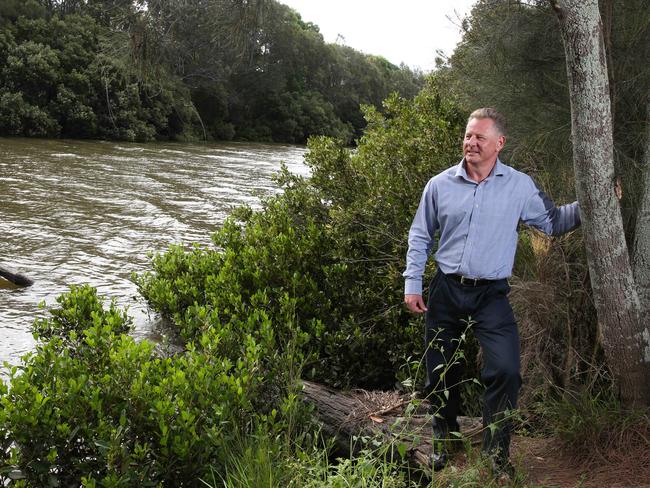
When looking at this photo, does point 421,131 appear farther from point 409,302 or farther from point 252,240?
point 409,302

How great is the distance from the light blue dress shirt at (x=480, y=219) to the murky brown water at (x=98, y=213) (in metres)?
4.74

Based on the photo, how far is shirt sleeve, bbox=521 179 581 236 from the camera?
13.5ft

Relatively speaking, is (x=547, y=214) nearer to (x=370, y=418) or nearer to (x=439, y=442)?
(x=439, y=442)

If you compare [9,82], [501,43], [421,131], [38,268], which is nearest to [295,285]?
[421,131]

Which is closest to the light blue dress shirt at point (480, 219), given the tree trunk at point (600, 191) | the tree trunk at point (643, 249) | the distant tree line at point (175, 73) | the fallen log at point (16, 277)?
the tree trunk at point (600, 191)

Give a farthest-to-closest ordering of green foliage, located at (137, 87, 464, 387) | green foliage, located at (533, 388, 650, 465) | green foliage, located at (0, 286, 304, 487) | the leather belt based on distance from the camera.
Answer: green foliage, located at (137, 87, 464, 387) < green foliage, located at (533, 388, 650, 465) < the leather belt < green foliage, located at (0, 286, 304, 487)

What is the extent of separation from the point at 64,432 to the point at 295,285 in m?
2.90

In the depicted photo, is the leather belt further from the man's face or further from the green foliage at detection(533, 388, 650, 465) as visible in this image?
the green foliage at detection(533, 388, 650, 465)

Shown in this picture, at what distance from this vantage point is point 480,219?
4020 mm

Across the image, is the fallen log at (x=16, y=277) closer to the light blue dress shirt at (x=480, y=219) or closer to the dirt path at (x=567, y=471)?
the light blue dress shirt at (x=480, y=219)

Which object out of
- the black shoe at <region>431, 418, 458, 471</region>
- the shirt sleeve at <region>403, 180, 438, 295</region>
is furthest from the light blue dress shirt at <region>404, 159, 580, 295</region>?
the black shoe at <region>431, 418, 458, 471</region>

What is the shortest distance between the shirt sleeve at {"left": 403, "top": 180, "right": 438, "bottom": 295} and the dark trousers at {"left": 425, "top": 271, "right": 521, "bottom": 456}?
14cm

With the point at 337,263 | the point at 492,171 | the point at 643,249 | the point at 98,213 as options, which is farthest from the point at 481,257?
the point at 98,213

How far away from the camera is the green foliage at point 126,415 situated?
377 cm
